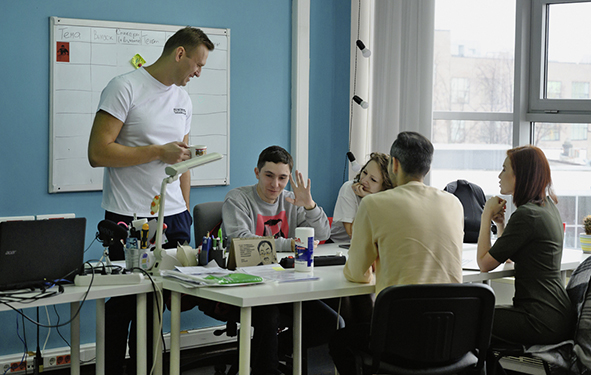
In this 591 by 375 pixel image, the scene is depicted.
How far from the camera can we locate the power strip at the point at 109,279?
2113 millimetres

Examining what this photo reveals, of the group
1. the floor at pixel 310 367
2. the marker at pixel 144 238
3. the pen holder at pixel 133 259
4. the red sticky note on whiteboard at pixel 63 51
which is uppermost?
the red sticky note on whiteboard at pixel 63 51

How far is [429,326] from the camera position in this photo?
194 centimetres

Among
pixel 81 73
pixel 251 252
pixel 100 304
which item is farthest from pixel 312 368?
pixel 81 73

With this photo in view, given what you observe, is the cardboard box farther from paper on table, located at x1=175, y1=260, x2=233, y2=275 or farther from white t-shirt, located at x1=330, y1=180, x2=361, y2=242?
white t-shirt, located at x1=330, y1=180, x2=361, y2=242

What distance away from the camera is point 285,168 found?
2.91 meters

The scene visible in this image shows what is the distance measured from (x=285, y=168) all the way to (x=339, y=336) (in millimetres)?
928

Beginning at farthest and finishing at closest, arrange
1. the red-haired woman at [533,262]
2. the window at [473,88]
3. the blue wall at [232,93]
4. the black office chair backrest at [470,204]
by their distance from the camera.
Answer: the window at [473,88] → the black office chair backrest at [470,204] → the blue wall at [232,93] → the red-haired woman at [533,262]

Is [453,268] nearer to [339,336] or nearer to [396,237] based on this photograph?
[396,237]

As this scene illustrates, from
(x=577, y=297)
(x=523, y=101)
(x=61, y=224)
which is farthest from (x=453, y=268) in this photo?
(x=523, y=101)

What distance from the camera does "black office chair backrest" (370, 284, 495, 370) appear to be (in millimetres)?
1901

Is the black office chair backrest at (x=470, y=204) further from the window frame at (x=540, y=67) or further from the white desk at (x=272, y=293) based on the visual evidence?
the white desk at (x=272, y=293)

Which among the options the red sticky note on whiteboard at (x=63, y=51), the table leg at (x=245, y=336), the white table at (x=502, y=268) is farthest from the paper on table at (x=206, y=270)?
the red sticky note on whiteboard at (x=63, y=51)

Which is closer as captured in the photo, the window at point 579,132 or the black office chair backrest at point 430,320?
the black office chair backrest at point 430,320

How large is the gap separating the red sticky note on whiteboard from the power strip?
1653 mm
